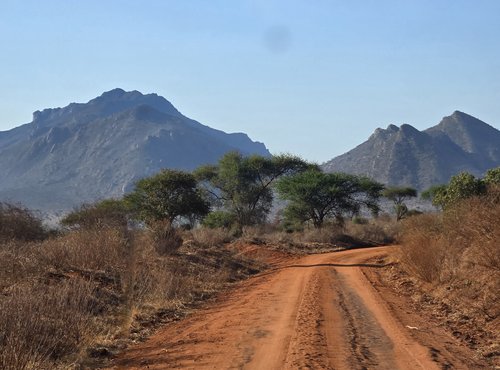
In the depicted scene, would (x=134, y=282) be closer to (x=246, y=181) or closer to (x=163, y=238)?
(x=163, y=238)

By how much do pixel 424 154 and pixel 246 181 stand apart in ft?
291

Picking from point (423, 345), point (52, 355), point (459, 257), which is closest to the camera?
point (52, 355)

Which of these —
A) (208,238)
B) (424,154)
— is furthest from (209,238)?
(424,154)

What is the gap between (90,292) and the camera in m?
12.4

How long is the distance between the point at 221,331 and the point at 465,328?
5.24 meters

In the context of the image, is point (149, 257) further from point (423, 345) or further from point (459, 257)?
point (423, 345)

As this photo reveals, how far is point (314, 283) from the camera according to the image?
20000 mm

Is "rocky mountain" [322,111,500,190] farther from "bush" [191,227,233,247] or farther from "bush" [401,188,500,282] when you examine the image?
"bush" [401,188,500,282]

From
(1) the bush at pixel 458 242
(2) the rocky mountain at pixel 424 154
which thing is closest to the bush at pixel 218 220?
(1) the bush at pixel 458 242

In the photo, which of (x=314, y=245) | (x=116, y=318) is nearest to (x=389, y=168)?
(x=314, y=245)

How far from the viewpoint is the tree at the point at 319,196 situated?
2122 inches

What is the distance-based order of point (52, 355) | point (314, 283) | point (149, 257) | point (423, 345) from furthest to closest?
point (149, 257)
point (314, 283)
point (423, 345)
point (52, 355)

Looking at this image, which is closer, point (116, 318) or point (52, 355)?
point (52, 355)

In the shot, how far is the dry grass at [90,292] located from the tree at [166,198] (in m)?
13.4
